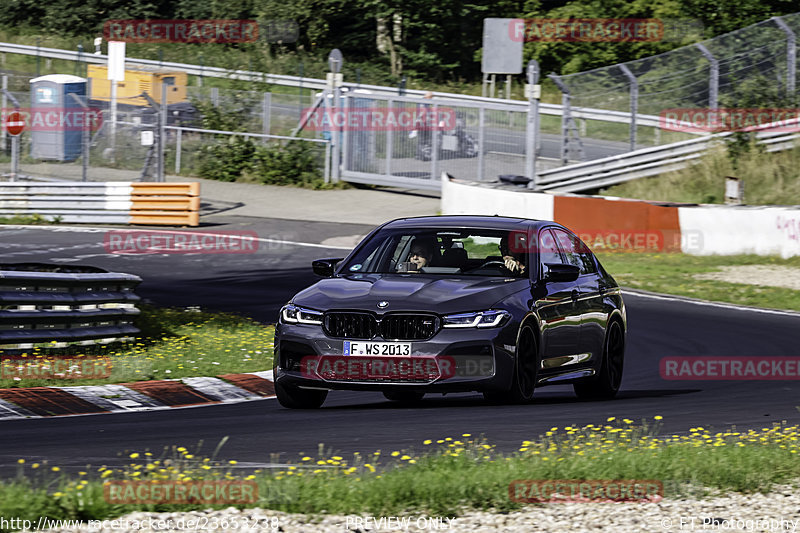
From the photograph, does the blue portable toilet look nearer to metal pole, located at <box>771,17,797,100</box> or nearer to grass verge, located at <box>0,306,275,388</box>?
metal pole, located at <box>771,17,797,100</box>

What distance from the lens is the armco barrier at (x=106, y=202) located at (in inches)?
1141

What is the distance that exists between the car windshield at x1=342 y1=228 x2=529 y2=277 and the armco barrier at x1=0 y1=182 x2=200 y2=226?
18458 millimetres

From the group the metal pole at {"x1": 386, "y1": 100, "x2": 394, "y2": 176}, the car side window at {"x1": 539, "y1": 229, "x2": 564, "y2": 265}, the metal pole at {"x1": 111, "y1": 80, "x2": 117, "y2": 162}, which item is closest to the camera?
the car side window at {"x1": 539, "y1": 229, "x2": 564, "y2": 265}

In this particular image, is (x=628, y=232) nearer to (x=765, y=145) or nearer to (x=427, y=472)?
(x=765, y=145)

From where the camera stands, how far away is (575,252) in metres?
11.6

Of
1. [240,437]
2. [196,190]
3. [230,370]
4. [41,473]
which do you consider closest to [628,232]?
[196,190]

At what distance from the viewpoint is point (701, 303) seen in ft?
63.2

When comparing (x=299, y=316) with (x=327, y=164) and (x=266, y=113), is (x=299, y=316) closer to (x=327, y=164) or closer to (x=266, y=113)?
(x=327, y=164)

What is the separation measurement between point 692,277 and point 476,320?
42.5ft

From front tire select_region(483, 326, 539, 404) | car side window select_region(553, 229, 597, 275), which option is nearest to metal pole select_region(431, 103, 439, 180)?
car side window select_region(553, 229, 597, 275)

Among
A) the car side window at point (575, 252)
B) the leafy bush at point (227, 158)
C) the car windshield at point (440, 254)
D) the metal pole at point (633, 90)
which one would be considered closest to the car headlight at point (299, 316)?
the car windshield at point (440, 254)

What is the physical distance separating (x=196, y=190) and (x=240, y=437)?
68.5 feet

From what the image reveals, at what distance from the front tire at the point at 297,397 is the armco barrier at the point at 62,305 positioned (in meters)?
2.83

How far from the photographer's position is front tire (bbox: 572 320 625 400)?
11.5 meters
